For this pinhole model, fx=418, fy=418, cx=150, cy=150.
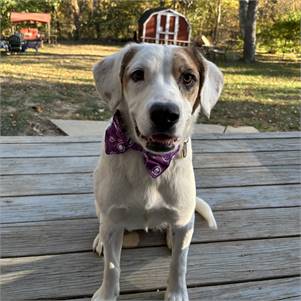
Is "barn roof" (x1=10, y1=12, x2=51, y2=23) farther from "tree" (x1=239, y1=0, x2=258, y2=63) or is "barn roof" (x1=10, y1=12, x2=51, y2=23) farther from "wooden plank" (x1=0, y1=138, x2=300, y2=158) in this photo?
"wooden plank" (x1=0, y1=138, x2=300, y2=158)

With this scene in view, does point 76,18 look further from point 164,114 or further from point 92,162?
point 164,114

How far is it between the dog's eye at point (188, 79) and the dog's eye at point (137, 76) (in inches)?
7.1

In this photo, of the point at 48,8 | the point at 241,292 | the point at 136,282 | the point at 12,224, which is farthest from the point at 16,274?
the point at 48,8

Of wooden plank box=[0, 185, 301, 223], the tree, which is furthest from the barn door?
wooden plank box=[0, 185, 301, 223]

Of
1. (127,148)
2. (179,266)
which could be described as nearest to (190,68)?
(127,148)

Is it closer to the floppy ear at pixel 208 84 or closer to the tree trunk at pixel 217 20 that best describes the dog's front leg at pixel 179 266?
the floppy ear at pixel 208 84

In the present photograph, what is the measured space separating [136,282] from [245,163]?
1566mm

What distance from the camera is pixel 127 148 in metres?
1.82

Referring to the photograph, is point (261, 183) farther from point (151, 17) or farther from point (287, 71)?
point (287, 71)

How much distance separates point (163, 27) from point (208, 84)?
18.0 ft

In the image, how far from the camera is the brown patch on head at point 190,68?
5.70 feet

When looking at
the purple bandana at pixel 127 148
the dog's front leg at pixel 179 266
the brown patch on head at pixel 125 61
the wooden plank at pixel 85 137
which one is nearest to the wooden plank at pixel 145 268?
the dog's front leg at pixel 179 266

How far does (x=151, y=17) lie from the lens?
6.98m

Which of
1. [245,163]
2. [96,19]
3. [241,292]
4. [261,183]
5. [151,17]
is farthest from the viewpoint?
[96,19]
